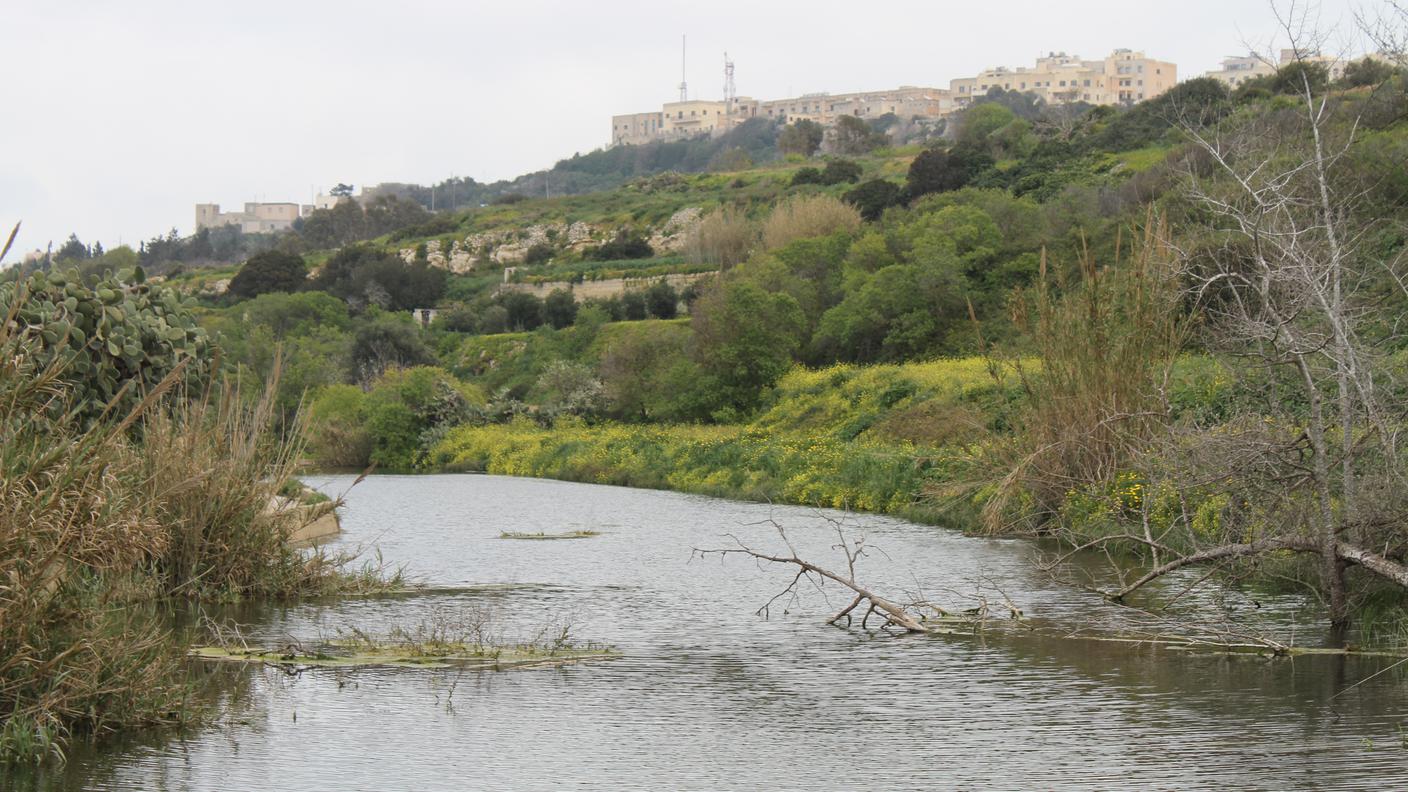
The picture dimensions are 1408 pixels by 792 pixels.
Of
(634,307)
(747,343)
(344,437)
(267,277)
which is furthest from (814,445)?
(267,277)

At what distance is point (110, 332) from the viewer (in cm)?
1795

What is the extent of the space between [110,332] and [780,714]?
1052 cm

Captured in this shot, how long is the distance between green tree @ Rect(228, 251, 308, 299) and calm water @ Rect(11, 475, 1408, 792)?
78061 millimetres

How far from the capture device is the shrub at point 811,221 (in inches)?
2709

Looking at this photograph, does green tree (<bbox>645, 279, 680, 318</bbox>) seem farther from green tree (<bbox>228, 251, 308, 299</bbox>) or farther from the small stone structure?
green tree (<bbox>228, 251, 308, 299</bbox>)

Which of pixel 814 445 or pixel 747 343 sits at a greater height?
pixel 747 343

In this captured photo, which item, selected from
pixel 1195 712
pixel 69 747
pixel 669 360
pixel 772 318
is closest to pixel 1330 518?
pixel 1195 712

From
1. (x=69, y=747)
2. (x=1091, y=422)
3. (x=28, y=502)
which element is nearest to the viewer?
(x=28, y=502)

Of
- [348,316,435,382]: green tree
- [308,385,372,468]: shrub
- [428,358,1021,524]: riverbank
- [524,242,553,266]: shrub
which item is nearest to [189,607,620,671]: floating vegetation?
[428,358,1021,524]: riverbank

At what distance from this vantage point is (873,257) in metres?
57.5

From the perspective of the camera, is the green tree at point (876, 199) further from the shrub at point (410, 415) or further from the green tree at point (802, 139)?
the green tree at point (802, 139)

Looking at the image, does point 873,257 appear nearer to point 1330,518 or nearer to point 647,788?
point 1330,518

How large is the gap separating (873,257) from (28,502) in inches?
1961

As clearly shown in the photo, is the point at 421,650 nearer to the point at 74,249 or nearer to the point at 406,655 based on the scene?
the point at 406,655
